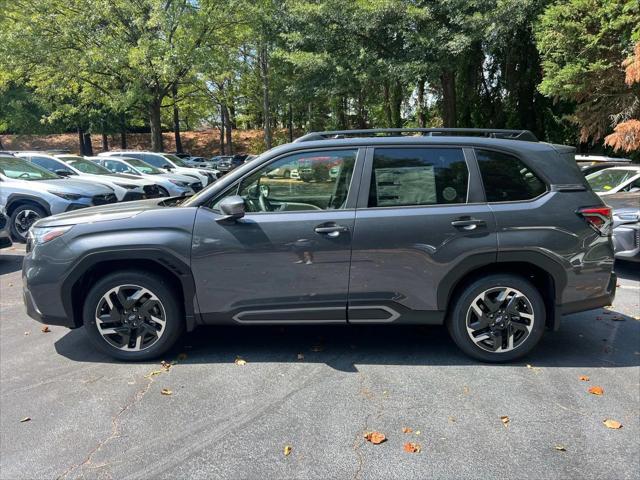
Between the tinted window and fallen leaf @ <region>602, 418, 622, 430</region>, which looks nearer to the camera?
fallen leaf @ <region>602, 418, 622, 430</region>

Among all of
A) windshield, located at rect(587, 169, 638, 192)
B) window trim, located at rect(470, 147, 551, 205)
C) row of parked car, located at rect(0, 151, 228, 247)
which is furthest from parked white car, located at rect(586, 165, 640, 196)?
row of parked car, located at rect(0, 151, 228, 247)

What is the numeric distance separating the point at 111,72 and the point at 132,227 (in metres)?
19.1

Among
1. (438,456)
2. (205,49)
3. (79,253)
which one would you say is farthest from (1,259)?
(205,49)

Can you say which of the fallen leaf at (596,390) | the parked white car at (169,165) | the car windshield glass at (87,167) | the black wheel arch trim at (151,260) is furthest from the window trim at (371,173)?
the parked white car at (169,165)

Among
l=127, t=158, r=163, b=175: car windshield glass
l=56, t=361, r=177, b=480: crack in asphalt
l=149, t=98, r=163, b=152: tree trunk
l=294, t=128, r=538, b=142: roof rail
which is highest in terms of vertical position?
l=149, t=98, r=163, b=152: tree trunk

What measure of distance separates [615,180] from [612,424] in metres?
7.10

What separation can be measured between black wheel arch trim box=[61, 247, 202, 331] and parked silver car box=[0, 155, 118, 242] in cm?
584

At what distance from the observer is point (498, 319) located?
3.89m

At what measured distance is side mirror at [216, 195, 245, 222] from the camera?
366 centimetres

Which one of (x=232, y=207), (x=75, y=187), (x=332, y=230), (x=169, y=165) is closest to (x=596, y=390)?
(x=332, y=230)

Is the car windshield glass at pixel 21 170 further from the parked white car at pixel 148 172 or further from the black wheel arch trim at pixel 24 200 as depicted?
the parked white car at pixel 148 172

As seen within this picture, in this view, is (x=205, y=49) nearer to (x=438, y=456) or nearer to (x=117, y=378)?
(x=117, y=378)

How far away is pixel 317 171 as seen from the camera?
398 centimetres

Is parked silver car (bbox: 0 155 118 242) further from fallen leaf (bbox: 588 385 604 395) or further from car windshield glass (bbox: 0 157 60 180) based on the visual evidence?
fallen leaf (bbox: 588 385 604 395)
